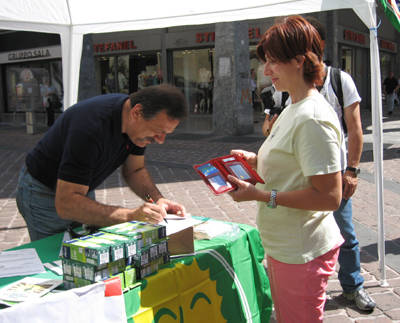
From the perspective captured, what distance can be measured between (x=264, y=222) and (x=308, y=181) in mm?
329

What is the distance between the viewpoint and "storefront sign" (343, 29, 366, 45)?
19.4m

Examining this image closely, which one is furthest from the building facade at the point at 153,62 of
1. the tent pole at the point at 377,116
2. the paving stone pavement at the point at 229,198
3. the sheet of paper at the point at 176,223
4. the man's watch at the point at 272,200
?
the man's watch at the point at 272,200

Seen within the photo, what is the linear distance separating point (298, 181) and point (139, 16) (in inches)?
103

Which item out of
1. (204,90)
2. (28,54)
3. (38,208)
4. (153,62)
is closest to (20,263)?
(38,208)

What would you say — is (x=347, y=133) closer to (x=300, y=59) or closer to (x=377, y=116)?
(x=377, y=116)

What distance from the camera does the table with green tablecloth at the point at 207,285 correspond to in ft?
6.22

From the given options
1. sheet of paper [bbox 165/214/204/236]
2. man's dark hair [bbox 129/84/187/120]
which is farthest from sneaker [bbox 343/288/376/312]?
man's dark hair [bbox 129/84/187/120]

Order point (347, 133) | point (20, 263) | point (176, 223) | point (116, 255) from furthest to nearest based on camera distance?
1. point (347, 133)
2. point (176, 223)
3. point (20, 263)
4. point (116, 255)

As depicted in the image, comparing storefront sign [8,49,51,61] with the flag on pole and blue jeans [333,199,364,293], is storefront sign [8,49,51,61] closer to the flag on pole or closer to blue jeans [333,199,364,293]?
the flag on pole

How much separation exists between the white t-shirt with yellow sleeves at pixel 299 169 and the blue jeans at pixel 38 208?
123 cm

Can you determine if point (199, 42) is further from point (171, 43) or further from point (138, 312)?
point (138, 312)

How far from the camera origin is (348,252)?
9.68 ft

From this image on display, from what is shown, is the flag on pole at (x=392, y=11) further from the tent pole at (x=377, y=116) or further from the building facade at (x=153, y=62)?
the building facade at (x=153, y=62)

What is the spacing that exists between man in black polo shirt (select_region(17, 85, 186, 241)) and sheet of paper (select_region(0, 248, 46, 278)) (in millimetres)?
244
